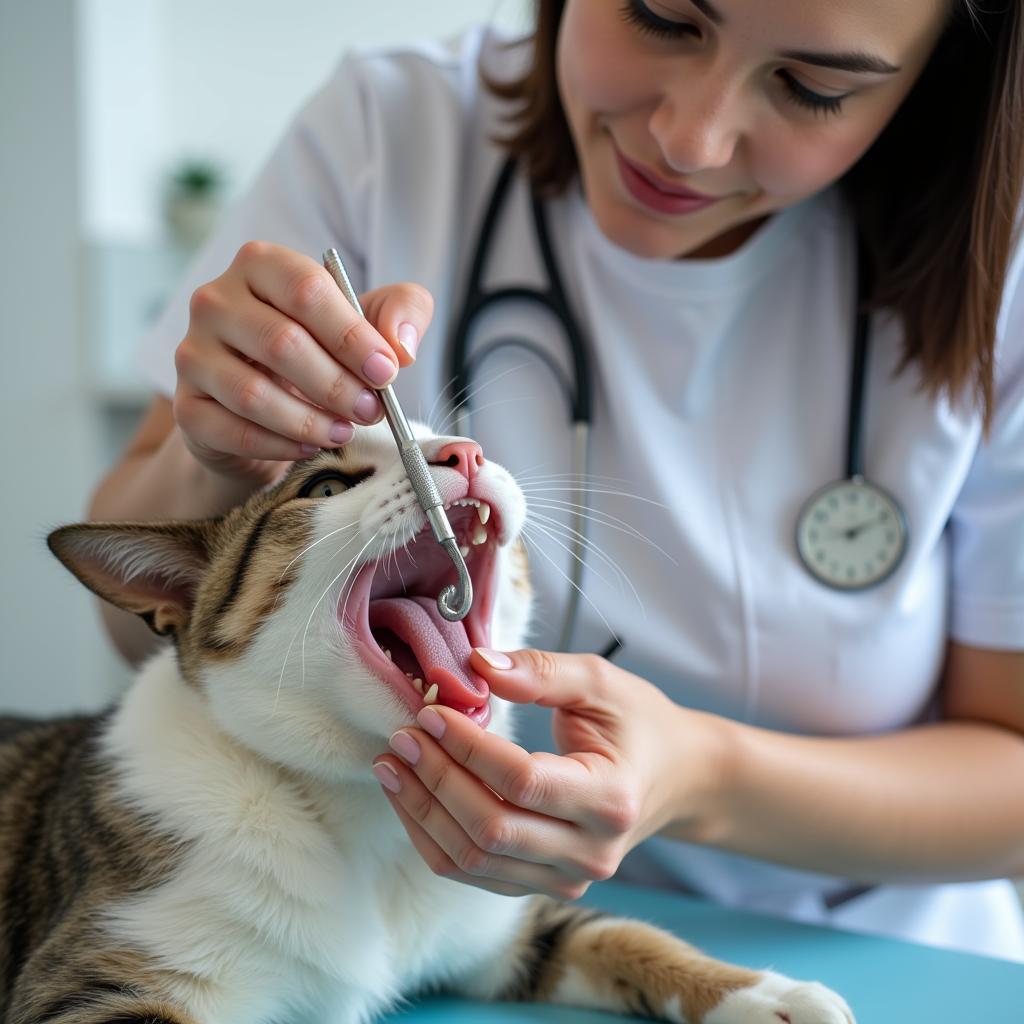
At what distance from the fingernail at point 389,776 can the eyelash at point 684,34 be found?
626 mm

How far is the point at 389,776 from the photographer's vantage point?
71cm

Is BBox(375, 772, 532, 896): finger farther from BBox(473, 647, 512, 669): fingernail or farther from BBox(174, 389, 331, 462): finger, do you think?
BBox(174, 389, 331, 462): finger

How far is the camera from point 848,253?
116 centimetres

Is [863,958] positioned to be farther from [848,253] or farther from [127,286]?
[127,286]

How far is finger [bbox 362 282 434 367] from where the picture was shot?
2.42ft

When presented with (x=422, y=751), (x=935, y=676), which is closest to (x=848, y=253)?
(x=935, y=676)

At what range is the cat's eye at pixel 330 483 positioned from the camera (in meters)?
0.84

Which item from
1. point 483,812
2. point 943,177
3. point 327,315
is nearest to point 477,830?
point 483,812

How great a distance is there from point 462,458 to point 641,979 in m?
0.47

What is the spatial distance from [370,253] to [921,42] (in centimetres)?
58

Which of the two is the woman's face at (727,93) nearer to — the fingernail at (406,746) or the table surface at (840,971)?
the fingernail at (406,746)

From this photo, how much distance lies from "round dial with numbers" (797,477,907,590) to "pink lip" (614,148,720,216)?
33cm

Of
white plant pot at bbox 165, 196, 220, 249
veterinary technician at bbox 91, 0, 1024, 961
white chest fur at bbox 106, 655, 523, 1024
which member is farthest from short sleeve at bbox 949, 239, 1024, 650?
white plant pot at bbox 165, 196, 220, 249

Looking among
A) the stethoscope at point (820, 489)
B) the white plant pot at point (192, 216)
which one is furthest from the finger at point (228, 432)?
the white plant pot at point (192, 216)
